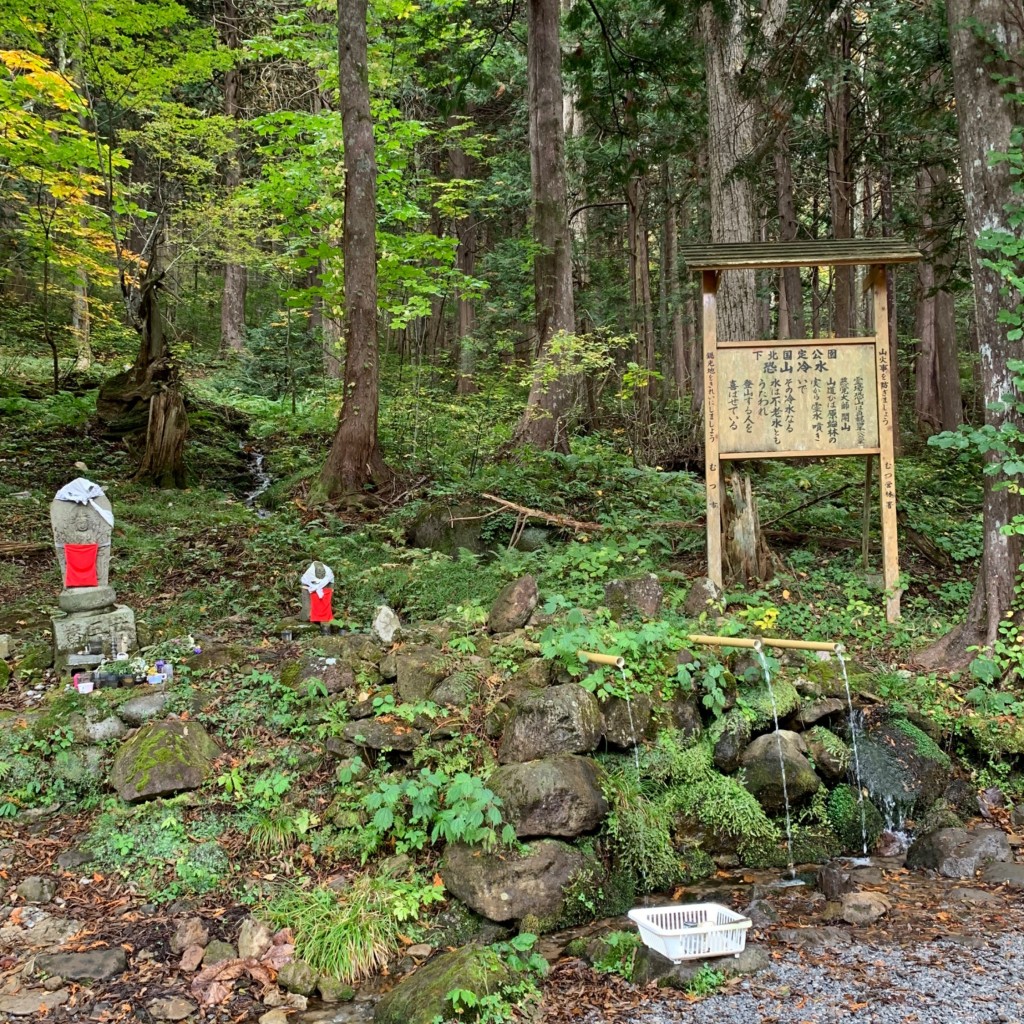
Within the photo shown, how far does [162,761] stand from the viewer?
5.25m

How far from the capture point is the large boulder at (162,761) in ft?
16.9

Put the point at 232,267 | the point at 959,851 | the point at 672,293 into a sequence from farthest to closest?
the point at 232,267 → the point at 672,293 → the point at 959,851

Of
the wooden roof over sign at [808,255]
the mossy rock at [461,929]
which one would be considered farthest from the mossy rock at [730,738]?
the wooden roof over sign at [808,255]

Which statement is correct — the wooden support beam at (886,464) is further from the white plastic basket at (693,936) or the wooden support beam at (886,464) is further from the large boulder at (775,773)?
the white plastic basket at (693,936)

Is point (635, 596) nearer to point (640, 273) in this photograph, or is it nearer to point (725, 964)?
point (725, 964)

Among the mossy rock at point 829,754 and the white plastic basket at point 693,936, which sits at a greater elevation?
the mossy rock at point 829,754

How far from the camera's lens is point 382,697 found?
5.67 metres

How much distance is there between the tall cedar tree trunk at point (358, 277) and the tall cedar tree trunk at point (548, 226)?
91.9 inches

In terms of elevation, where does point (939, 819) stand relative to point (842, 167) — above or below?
below

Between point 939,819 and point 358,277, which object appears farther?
point 358,277

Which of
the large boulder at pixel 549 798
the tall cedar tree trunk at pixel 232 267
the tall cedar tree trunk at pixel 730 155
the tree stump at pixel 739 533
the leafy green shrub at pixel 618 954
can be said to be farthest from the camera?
the tall cedar tree trunk at pixel 232 267

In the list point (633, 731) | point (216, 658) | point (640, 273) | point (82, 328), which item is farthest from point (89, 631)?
point (640, 273)

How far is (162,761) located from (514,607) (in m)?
2.88

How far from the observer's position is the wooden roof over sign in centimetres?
700
